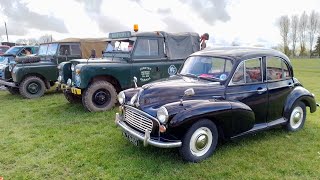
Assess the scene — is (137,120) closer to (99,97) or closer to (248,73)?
(248,73)

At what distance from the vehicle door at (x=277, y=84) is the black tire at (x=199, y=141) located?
1495 millimetres

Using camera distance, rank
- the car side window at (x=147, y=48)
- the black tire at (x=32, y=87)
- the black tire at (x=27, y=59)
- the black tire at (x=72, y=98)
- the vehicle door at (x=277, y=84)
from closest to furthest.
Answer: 1. the vehicle door at (x=277, y=84)
2. the car side window at (x=147, y=48)
3. the black tire at (x=72, y=98)
4. the black tire at (x=32, y=87)
5. the black tire at (x=27, y=59)

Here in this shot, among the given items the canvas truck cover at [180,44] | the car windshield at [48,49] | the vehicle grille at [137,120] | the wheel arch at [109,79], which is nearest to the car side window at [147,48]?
the canvas truck cover at [180,44]

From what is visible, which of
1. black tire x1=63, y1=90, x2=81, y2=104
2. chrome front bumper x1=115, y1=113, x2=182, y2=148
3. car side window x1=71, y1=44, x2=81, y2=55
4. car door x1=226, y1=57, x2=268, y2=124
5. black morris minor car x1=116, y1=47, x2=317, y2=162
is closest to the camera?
chrome front bumper x1=115, y1=113, x2=182, y2=148

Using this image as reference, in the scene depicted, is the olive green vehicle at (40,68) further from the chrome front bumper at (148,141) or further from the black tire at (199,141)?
the black tire at (199,141)

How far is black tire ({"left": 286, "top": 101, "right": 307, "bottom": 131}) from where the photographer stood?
5.75m

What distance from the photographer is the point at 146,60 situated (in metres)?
7.87

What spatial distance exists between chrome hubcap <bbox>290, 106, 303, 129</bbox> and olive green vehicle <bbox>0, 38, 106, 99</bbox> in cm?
602

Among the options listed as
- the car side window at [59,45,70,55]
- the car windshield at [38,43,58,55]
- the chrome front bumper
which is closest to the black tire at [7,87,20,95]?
the car windshield at [38,43,58,55]

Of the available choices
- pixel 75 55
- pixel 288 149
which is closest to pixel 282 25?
pixel 75 55

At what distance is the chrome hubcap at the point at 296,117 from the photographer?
5807mm

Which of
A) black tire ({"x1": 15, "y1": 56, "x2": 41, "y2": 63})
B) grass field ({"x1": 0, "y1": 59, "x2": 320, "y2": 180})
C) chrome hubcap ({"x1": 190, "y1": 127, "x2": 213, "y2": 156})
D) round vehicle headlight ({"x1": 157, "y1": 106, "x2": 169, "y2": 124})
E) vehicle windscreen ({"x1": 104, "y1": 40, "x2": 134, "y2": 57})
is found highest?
vehicle windscreen ({"x1": 104, "y1": 40, "x2": 134, "y2": 57})

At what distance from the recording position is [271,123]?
5.42 metres

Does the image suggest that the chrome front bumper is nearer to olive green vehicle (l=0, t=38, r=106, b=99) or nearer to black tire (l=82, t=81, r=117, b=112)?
black tire (l=82, t=81, r=117, b=112)
